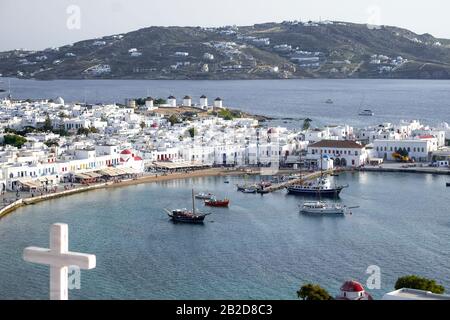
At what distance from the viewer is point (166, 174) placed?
10711 mm

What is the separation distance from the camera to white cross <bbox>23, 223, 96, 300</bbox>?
838mm

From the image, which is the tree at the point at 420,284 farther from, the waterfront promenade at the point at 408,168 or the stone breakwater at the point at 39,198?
the waterfront promenade at the point at 408,168

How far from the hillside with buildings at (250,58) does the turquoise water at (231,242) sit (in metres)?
32.3

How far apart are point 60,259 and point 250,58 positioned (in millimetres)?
42058

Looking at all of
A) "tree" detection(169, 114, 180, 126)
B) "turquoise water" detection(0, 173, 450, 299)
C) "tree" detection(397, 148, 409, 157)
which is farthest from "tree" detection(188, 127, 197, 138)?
"turquoise water" detection(0, 173, 450, 299)

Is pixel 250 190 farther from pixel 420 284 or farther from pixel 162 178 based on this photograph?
pixel 420 284

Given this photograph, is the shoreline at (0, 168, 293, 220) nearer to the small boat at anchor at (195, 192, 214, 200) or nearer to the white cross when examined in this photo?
the small boat at anchor at (195, 192, 214, 200)

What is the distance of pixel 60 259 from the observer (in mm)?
864

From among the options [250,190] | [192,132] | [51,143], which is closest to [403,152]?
[192,132]

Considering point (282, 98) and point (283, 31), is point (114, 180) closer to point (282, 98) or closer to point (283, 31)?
point (282, 98)

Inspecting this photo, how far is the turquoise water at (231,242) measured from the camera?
4832 millimetres

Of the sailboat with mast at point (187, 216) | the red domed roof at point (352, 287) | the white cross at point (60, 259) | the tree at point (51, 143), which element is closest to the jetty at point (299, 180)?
the sailboat with mast at point (187, 216)

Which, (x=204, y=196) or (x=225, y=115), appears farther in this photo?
(x=225, y=115)
